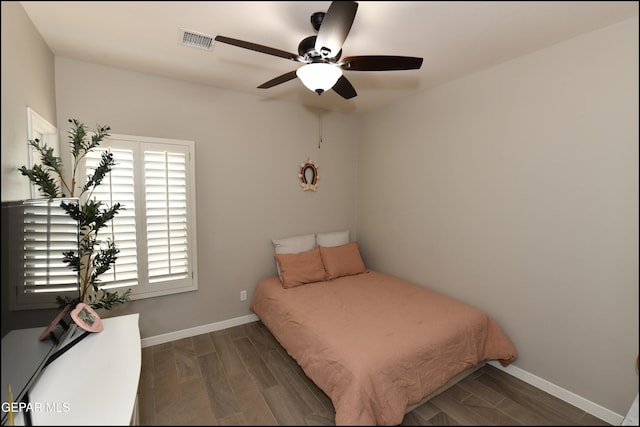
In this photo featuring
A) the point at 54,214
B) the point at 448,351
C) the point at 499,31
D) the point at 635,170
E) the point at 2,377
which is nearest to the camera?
the point at 2,377

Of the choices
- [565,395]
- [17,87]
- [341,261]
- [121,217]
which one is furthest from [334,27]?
[565,395]

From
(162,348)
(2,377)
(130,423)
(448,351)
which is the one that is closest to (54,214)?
(2,377)

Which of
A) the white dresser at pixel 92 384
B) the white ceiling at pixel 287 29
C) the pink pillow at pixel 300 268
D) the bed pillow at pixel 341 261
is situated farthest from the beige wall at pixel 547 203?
the white dresser at pixel 92 384

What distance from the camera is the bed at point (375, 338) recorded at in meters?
1.54

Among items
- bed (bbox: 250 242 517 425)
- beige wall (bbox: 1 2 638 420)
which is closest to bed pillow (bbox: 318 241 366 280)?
bed (bbox: 250 242 517 425)

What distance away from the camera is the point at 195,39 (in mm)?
1835

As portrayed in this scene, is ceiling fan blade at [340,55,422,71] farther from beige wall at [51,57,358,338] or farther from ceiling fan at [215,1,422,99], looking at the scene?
beige wall at [51,57,358,338]

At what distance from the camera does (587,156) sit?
1771mm

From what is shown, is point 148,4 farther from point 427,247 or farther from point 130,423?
point 427,247

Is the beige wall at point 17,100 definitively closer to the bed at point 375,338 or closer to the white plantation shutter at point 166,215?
the white plantation shutter at point 166,215

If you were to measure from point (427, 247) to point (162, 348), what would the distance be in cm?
250

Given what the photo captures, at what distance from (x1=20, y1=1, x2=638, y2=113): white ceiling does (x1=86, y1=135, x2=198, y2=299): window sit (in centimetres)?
66
